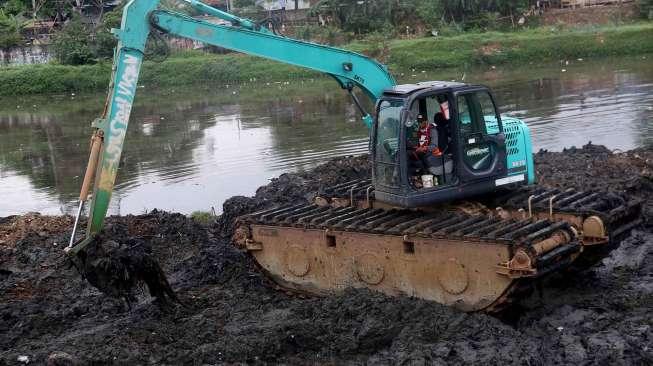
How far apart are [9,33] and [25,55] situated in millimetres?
1600

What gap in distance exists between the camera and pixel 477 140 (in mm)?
9211

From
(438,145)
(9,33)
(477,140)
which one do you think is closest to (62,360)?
(438,145)

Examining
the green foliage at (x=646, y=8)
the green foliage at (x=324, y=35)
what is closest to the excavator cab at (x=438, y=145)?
the green foliage at (x=324, y=35)

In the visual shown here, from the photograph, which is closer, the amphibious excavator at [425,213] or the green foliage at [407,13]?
the amphibious excavator at [425,213]

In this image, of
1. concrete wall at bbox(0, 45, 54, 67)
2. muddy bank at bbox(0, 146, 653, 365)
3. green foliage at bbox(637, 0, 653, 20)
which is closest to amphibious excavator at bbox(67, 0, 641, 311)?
muddy bank at bbox(0, 146, 653, 365)

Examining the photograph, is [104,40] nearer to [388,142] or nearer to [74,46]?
[74,46]

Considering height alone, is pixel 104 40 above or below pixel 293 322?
above

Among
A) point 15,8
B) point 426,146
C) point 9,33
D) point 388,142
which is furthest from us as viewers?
point 15,8

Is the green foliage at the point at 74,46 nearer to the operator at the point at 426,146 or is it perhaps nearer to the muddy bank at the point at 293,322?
the muddy bank at the point at 293,322

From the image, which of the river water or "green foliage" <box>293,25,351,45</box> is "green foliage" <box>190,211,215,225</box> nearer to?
the river water

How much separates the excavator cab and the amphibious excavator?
0.05ft

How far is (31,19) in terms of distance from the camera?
54.6 metres

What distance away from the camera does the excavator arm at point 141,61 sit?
364 inches

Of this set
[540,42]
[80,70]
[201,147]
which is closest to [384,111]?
[201,147]
